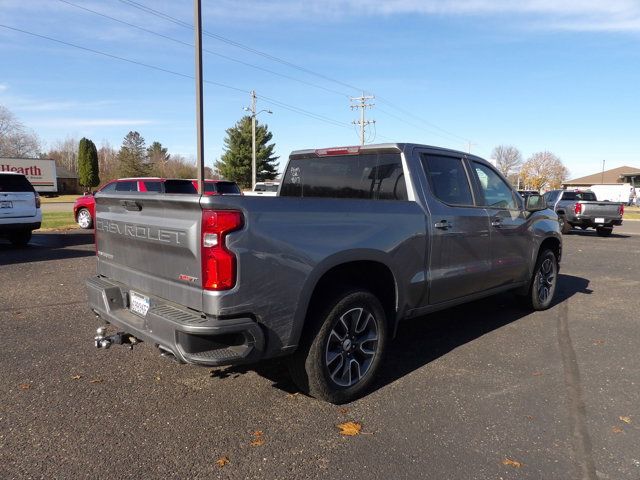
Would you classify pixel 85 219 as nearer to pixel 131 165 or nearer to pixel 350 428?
pixel 350 428

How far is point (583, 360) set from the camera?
14.8ft

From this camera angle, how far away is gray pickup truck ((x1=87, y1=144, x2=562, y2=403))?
2.86 meters

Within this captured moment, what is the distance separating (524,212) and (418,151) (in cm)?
197

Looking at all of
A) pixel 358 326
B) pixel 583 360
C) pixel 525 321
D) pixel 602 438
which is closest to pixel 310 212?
pixel 358 326

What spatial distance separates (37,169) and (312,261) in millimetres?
53898

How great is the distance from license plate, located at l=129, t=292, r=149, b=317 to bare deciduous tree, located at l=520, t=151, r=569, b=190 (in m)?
Answer: 97.0

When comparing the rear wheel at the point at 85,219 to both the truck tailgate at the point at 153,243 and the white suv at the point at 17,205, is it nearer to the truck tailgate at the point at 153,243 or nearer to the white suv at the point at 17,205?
the white suv at the point at 17,205

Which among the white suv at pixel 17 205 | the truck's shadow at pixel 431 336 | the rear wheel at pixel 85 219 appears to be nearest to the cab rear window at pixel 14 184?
the white suv at pixel 17 205

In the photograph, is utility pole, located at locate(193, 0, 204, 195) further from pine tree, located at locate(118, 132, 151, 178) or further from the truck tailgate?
pine tree, located at locate(118, 132, 151, 178)

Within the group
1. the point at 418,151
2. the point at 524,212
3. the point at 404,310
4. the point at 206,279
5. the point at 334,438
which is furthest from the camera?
the point at 524,212

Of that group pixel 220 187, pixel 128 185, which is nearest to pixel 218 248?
pixel 220 187

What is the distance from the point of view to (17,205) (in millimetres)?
10508

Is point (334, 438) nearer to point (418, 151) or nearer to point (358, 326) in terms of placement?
point (358, 326)

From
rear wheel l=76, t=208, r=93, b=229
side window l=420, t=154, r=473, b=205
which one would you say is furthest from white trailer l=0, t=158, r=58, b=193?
side window l=420, t=154, r=473, b=205
